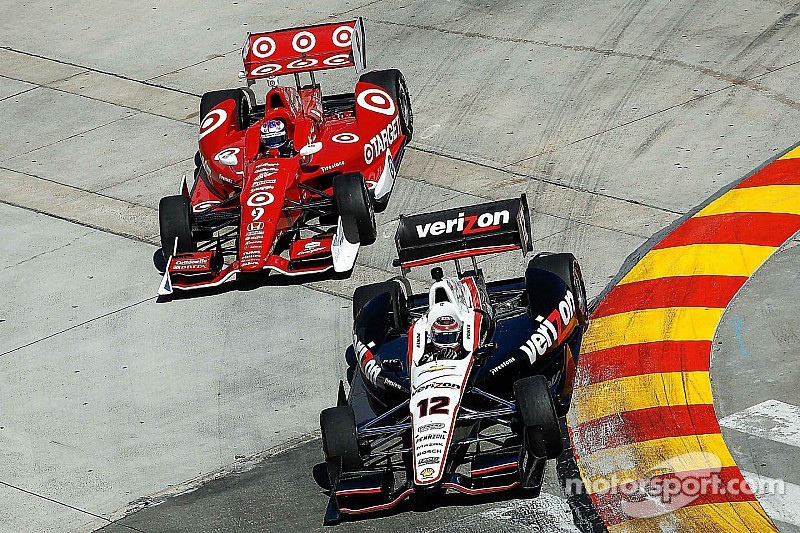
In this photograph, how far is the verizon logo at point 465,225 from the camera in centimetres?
1010

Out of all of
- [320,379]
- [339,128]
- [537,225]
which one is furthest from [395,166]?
[320,379]

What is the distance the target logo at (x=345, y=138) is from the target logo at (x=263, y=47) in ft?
3.96

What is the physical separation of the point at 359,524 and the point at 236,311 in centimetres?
350

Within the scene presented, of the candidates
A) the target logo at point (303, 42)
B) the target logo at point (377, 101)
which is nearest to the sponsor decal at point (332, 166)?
the target logo at point (377, 101)

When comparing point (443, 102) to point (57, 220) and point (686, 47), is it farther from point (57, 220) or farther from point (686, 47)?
point (57, 220)

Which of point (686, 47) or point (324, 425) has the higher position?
point (324, 425)

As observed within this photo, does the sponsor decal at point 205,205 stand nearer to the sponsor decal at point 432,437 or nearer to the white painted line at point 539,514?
the sponsor decal at point 432,437

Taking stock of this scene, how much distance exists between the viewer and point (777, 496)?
847cm

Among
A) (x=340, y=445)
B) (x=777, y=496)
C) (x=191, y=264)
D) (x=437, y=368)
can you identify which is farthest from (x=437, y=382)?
(x=191, y=264)

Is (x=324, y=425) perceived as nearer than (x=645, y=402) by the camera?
Yes

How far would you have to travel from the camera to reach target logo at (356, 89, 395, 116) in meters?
13.6

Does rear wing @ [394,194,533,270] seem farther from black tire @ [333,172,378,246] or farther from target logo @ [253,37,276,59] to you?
target logo @ [253,37,276,59]

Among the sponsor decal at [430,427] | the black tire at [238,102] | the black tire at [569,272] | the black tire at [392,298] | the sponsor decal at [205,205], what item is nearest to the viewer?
the sponsor decal at [430,427]

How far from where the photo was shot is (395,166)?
537 inches
